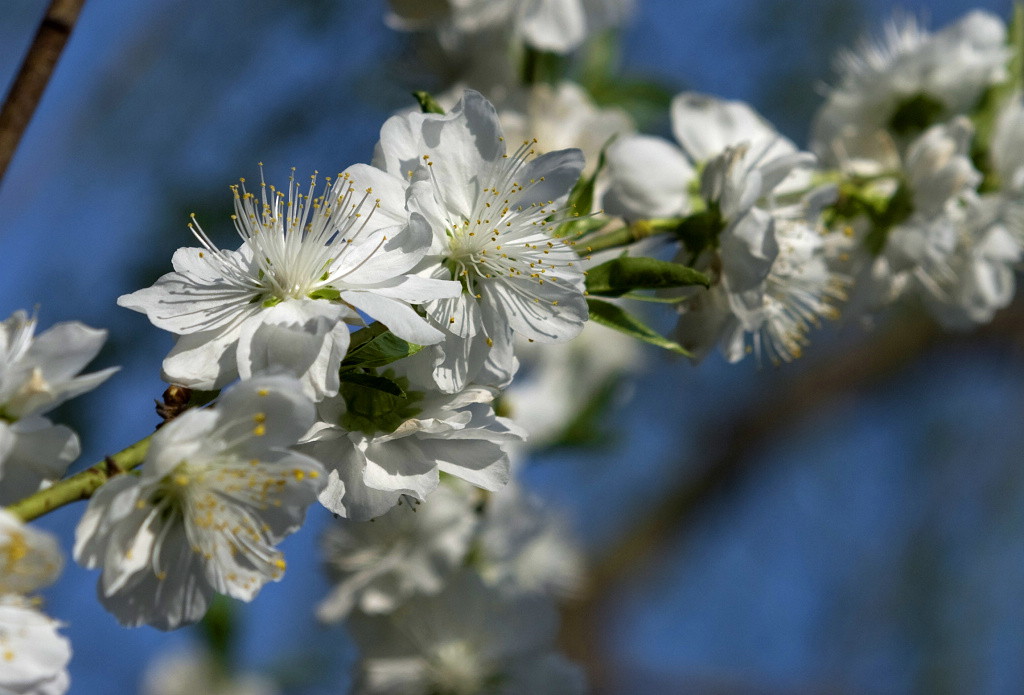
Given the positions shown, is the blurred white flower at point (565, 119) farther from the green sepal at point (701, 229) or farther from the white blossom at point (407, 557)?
the white blossom at point (407, 557)

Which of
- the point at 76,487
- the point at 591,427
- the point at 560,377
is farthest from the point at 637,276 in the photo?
the point at 560,377

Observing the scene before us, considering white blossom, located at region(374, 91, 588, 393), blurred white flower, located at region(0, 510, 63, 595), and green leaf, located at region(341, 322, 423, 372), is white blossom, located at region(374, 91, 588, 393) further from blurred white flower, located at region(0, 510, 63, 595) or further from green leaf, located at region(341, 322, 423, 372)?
blurred white flower, located at region(0, 510, 63, 595)

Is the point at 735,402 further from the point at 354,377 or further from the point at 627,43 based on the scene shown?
the point at 354,377

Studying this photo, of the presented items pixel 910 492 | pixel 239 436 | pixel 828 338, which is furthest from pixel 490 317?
pixel 910 492

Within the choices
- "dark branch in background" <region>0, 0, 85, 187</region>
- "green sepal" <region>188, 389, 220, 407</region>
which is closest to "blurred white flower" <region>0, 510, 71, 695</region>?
"green sepal" <region>188, 389, 220, 407</region>

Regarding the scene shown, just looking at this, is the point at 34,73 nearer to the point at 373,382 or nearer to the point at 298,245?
the point at 298,245

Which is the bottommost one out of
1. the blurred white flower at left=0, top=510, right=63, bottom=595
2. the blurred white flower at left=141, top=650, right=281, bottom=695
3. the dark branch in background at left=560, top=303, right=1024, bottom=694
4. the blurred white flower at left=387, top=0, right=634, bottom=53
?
the blurred white flower at left=141, top=650, right=281, bottom=695

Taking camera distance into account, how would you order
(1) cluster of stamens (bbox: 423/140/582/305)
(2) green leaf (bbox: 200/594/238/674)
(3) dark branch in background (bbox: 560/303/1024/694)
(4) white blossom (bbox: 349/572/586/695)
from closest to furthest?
(1) cluster of stamens (bbox: 423/140/582/305), (4) white blossom (bbox: 349/572/586/695), (2) green leaf (bbox: 200/594/238/674), (3) dark branch in background (bbox: 560/303/1024/694)

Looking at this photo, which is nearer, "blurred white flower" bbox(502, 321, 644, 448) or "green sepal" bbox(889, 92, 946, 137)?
"green sepal" bbox(889, 92, 946, 137)
